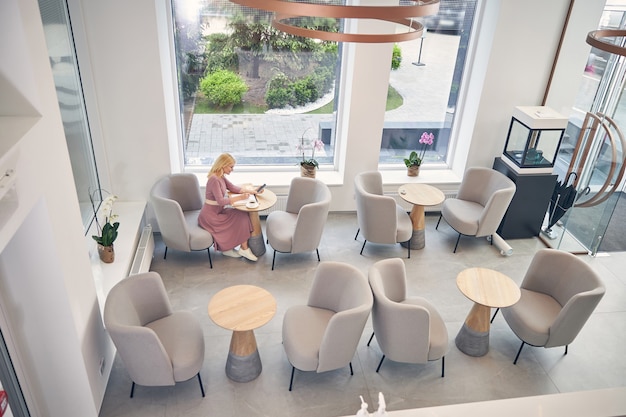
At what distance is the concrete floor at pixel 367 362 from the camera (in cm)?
454

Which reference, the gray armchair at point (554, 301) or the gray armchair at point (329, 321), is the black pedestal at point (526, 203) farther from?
the gray armchair at point (329, 321)

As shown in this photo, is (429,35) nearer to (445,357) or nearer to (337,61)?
(337,61)

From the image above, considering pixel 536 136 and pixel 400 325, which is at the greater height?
pixel 536 136

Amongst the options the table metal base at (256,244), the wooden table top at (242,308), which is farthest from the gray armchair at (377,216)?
the wooden table top at (242,308)

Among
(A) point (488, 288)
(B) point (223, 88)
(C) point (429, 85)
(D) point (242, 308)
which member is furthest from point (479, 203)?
(D) point (242, 308)

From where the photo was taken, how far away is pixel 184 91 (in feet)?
22.5

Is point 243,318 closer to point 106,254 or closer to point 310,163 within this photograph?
point 106,254

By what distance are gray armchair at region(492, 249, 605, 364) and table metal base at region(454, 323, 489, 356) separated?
316mm

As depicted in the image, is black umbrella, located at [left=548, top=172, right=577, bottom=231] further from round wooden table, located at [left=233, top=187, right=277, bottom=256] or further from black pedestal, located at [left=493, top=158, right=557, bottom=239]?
round wooden table, located at [left=233, top=187, right=277, bottom=256]

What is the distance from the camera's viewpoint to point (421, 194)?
679 centimetres

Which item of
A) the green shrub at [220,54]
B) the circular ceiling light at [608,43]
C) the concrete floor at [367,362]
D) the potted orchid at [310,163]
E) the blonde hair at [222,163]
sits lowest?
the concrete floor at [367,362]

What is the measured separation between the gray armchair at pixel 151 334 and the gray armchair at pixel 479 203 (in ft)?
12.5

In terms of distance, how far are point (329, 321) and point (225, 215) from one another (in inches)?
94.9

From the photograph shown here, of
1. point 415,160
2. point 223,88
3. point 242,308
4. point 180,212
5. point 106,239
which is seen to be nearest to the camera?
point 242,308
